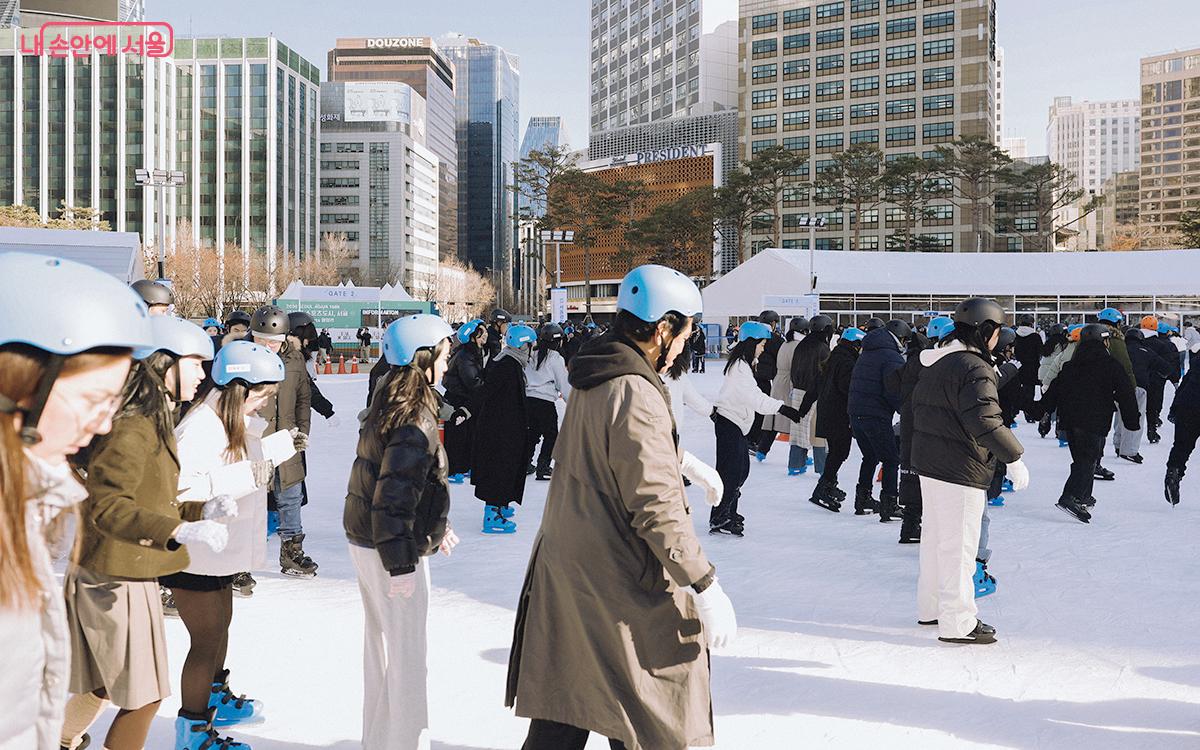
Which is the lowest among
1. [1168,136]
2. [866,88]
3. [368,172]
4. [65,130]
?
[65,130]

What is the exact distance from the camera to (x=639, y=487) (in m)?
2.31

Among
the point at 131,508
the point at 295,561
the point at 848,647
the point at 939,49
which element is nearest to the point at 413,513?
the point at 131,508

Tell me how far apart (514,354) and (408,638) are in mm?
5581

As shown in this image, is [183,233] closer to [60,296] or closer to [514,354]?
[514,354]

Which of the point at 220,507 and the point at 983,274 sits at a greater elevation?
the point at 983,274

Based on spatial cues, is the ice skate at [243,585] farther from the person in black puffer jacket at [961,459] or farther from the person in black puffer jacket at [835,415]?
the person in black puffer jacket at [835,415]

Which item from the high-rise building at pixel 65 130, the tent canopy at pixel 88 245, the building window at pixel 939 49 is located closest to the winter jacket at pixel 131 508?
the tent canopy at pixel 88 245

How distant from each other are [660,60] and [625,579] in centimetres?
10660

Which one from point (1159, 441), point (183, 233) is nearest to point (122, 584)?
point (1159, 441)

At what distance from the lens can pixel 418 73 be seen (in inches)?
5748

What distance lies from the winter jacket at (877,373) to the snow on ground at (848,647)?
1007 mm

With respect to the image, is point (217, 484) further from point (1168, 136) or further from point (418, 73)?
point (1168, 136)

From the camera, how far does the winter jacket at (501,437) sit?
7.89 m

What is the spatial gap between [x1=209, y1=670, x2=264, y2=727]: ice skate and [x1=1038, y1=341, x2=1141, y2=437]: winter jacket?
7067 mm
